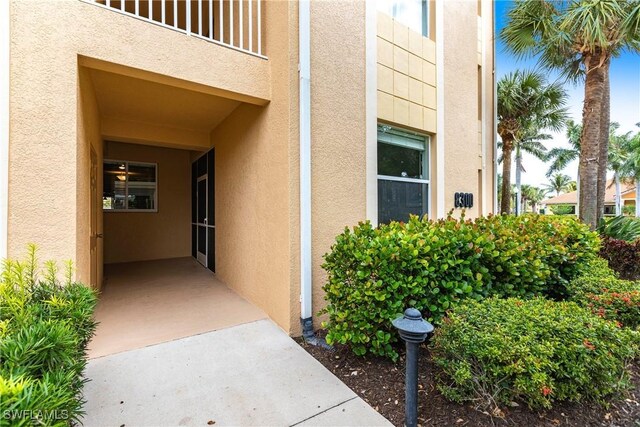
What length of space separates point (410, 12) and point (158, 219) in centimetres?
783

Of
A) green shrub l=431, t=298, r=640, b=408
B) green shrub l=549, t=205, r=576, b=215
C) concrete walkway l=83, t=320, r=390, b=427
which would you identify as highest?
green shrub l=549, t=205, r=576, b=215

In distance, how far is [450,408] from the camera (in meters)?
2.31

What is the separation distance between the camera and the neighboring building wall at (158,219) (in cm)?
762

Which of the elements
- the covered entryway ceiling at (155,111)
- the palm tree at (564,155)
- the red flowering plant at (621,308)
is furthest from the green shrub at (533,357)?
the palm tree at (564,155)

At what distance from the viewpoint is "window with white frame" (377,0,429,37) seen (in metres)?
4.97

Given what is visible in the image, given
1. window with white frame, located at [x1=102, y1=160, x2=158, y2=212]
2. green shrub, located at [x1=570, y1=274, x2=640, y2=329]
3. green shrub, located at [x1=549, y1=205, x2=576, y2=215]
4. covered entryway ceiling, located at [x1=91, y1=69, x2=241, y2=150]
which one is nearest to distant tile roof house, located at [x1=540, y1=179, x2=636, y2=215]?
green shrub, located at [x1=549, y1=205, x2=576, y2=215]

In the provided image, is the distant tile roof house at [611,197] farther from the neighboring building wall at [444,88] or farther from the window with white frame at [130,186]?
the window with white frame at [130,186]

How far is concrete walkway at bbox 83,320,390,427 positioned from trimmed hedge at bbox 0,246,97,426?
798 mm

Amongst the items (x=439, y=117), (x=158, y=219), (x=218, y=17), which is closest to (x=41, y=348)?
(x=439, y=117)

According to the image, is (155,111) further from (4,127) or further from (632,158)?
(632,158)

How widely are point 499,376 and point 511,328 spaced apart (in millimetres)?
364

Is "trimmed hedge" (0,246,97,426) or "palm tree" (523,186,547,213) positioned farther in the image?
"palm tree" (523,186,547,213)

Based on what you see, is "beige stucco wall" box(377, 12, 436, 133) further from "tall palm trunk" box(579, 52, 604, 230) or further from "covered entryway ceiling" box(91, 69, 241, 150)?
"tall palm trunk" box(579, 52, 604, 230)

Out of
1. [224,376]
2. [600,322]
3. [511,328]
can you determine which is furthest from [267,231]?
[600,322]
